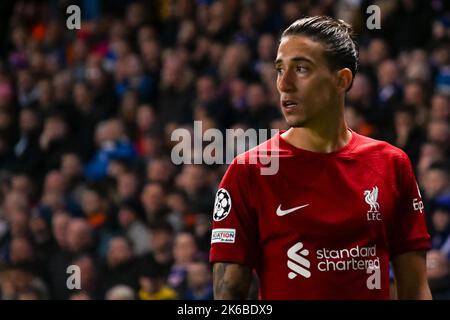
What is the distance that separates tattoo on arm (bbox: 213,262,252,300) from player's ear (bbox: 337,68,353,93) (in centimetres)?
63

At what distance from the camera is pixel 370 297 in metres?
3.07

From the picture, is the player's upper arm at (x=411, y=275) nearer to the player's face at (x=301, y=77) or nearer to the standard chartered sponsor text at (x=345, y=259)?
the standard chartered sponsor text at (x=345, y=259)

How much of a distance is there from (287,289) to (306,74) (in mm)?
635

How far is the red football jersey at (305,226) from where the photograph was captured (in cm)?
304

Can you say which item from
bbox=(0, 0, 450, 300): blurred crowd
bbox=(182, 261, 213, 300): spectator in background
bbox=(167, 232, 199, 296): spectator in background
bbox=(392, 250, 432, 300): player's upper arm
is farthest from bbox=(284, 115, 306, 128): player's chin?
bbox=(167, 232, 199, 296): spectator in background

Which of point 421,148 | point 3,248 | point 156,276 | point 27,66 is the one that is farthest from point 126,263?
point 27,66

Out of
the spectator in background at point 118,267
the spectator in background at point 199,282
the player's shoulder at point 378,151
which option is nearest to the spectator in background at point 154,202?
the spectator in background at point 118,267

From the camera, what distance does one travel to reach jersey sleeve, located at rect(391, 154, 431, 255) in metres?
3.21

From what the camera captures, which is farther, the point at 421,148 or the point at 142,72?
the point at 142,72

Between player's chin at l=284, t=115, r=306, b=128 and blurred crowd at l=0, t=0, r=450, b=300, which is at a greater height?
blurred crowd at l=0, t=0, r=450, b=300

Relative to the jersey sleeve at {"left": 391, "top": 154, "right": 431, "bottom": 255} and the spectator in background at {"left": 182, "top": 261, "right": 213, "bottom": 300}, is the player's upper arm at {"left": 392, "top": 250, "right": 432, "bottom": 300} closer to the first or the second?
the jersey sleeve at {"left": 391, "top": 154, "right": 431, "bottom": 255}

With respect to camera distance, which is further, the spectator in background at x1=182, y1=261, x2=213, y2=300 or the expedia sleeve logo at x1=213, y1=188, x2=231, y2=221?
the spectator in background at x1=182, y1=261, x2=213, y2=300
